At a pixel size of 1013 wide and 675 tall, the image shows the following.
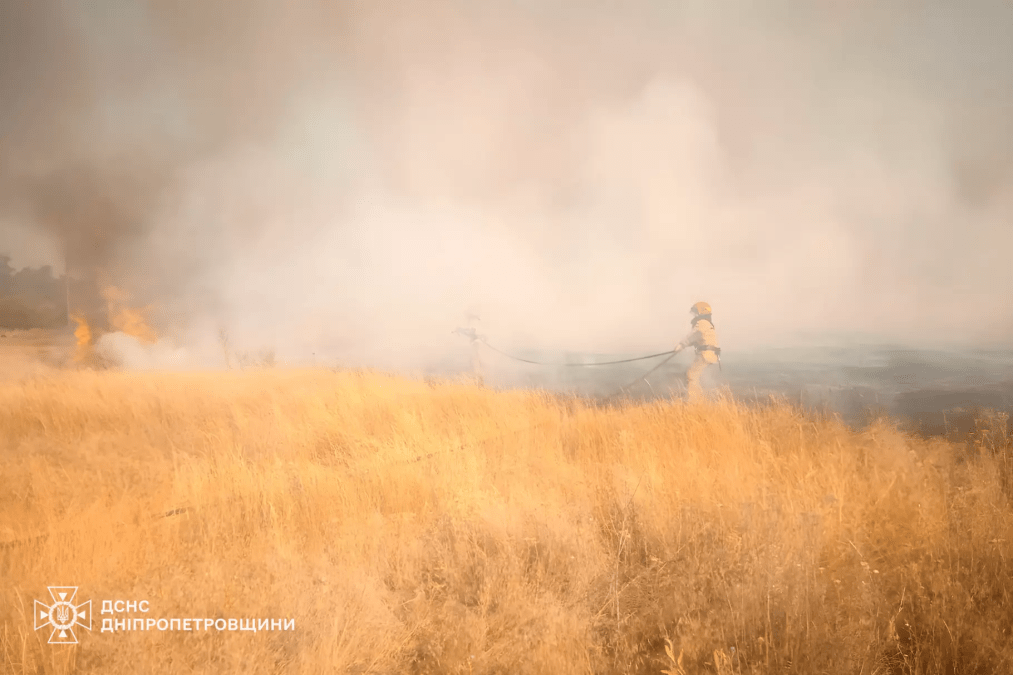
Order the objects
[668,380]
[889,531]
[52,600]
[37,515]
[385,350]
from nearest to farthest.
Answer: [52,600] < [889,531] < [37,515] < [668,380] < [385,350]

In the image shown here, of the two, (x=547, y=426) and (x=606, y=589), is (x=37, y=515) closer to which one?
(x=606, y=589)

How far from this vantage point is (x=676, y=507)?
289cm

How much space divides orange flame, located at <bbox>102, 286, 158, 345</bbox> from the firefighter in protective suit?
12.5m

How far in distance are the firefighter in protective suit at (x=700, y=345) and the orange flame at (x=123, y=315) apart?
12.5 metres

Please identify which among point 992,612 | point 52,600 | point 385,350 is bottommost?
point 992,612

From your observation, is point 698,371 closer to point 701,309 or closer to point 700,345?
point 700,345

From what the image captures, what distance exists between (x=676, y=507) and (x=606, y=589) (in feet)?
2.81

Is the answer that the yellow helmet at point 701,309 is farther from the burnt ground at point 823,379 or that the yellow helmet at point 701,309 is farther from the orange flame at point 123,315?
the orange flame at point 123,315

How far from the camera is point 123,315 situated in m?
11.6

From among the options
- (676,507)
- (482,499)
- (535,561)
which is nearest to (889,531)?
(676,507)

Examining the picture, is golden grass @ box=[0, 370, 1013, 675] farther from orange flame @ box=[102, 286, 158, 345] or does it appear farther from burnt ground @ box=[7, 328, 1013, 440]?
orange flame @ box=[102, 286, 158, 345]

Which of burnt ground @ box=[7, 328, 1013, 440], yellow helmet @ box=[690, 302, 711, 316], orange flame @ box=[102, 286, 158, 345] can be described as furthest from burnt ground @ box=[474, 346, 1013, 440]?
orange flame @ box=[102, 286, 158, 345]

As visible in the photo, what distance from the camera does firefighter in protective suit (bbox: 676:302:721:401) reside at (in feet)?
20.1

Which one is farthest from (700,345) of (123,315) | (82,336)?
(82,336)
